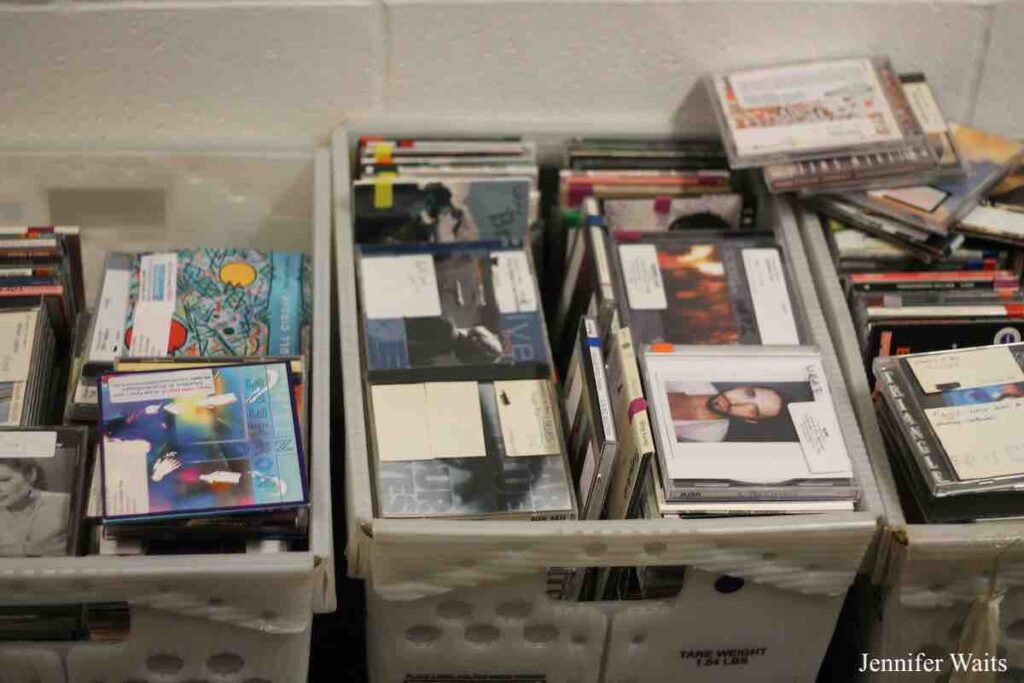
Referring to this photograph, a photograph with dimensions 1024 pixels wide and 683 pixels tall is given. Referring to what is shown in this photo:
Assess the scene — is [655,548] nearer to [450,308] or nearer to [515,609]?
[515,609]

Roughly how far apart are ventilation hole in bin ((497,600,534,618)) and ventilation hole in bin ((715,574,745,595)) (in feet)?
0.66

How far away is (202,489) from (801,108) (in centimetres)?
93

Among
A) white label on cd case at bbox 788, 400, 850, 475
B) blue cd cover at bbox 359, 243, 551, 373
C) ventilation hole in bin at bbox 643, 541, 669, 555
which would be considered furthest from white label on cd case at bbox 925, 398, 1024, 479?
blue cd cover at bbox 359, 243, 551, 373

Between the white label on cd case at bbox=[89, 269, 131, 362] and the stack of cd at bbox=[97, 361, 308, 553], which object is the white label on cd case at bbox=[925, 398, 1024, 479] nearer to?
the stack of cd at bbox=[97, 361, 308, 553]

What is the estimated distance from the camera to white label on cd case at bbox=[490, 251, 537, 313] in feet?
5.38

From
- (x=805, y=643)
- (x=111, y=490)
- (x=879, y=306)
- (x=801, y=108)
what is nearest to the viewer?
(x=111, y=490)

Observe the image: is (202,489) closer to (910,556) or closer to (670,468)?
(670,468)

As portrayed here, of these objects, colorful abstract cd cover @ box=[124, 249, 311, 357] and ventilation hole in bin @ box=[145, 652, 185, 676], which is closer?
ventilation hole in bin @ box=[145, 652, 185, 676]

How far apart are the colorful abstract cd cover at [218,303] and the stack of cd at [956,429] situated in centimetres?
71

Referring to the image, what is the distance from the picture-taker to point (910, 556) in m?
1.40

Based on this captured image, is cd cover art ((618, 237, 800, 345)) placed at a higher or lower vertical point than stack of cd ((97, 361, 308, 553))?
higher

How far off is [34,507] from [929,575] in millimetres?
927

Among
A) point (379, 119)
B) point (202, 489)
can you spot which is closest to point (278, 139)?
point (379, 119)

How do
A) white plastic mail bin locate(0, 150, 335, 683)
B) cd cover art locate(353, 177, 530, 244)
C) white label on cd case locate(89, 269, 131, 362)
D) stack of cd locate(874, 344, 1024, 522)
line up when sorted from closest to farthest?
white plastic mail bin locate(0, 150, 335, 683) → stack of cd locate(874, 344, 1024, 522) → white label on cd case locate(89, 269, 131, 362) → cd cover art locate(353, 177, 530, 244)
